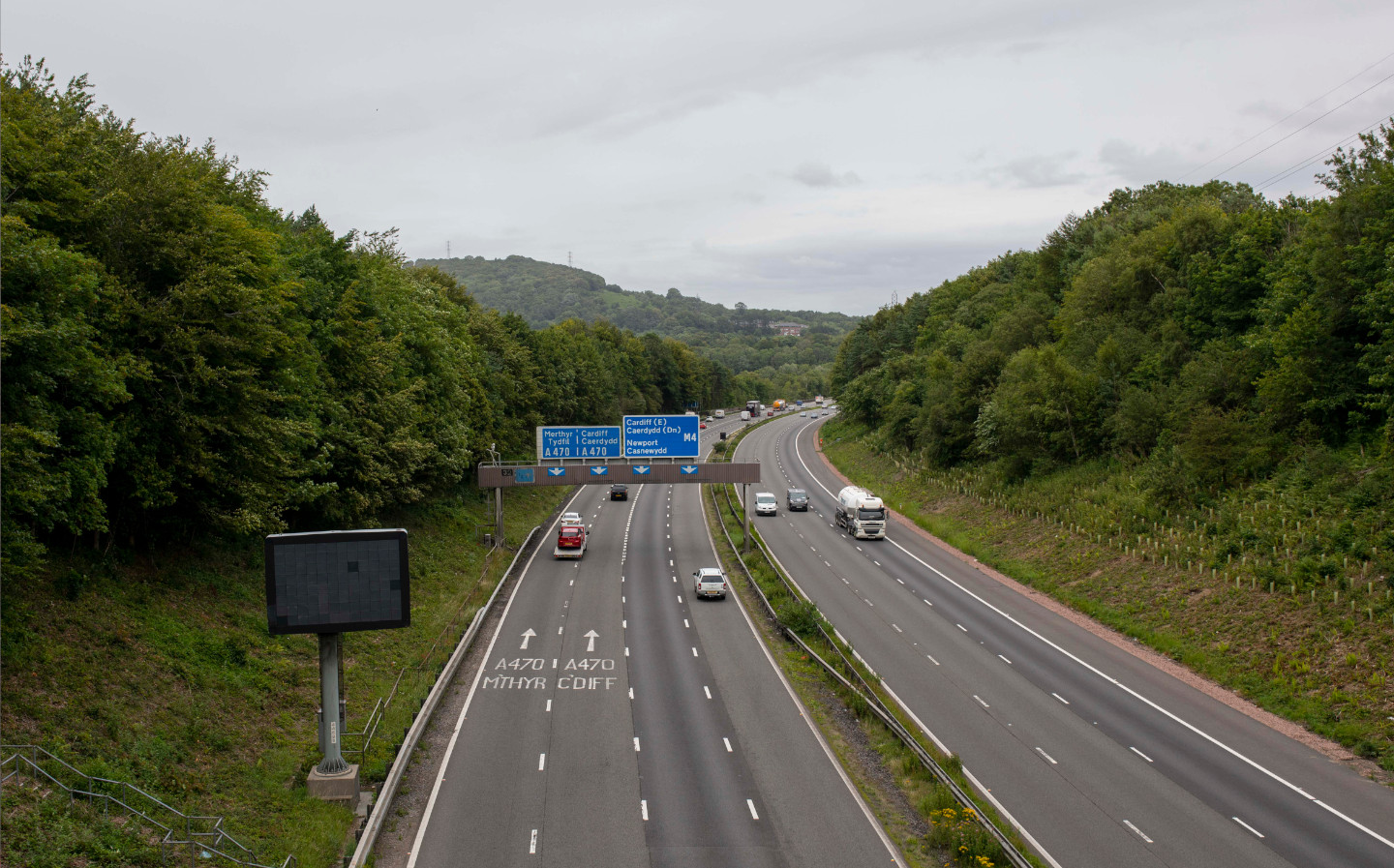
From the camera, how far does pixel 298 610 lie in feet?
66.0

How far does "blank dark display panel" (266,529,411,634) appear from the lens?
20.0 m

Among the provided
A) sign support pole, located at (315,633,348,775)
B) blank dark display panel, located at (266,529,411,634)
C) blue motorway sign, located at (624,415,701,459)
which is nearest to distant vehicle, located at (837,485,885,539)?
blue motorway sign, located at (624,415,701,459)

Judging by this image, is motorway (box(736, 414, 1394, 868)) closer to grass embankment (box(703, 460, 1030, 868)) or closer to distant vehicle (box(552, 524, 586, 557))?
grass embankment (box(703, 460, 1030, 868))

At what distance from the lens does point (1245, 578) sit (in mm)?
35406

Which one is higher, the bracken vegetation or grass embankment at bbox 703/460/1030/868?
the bracken vegetation

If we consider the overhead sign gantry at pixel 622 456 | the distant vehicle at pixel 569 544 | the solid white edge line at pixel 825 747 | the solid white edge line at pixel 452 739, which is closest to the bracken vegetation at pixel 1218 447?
the solid white edge line at pixel 825 747

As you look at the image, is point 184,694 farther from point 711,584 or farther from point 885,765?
point 711,584

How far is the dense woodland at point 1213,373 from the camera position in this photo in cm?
3806

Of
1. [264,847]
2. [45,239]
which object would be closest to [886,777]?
[264,847]

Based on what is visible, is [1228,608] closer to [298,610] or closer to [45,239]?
[298,610]

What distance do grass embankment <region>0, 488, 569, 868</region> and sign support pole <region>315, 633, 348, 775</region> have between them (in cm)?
92

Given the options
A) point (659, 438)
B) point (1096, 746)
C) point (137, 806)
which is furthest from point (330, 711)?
point (659, 438)

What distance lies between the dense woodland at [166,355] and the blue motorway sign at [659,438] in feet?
41.8

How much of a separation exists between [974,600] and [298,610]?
3260 cm
